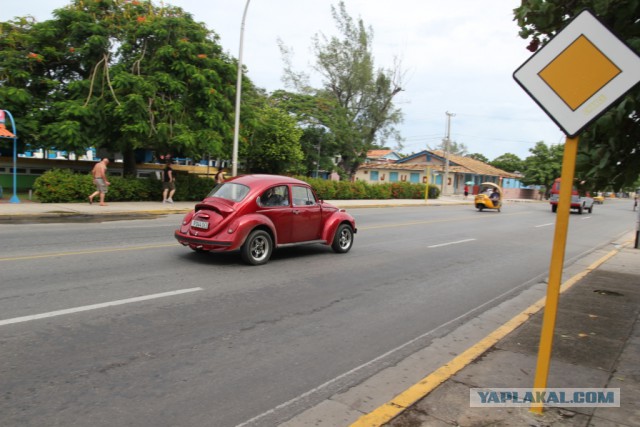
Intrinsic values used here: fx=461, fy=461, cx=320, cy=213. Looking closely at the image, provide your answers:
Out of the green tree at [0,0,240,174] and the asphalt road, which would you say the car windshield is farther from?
the green tree at [0,0,240,174]

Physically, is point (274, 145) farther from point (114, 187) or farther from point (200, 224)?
point (200, 224)

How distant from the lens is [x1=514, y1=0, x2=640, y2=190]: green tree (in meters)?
4.91

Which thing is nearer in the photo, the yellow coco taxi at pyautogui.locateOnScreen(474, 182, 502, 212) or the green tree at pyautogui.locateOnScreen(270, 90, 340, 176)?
the yellow coco taxi at pyautogui.locateOnScreen(474, 182, 502, 212)

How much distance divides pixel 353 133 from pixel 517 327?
3778 cm

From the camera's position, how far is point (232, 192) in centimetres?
869

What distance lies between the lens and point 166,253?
9086 mm

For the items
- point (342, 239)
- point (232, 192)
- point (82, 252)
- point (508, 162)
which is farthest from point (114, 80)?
point (508, 162)

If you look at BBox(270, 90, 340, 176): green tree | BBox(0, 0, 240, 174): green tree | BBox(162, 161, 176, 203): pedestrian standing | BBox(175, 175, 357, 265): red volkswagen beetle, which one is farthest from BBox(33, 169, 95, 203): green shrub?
BBox(270, 90, 340, 176): green tree

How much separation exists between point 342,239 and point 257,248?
2.45 meters

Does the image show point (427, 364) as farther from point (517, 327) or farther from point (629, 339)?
point (629, 339)

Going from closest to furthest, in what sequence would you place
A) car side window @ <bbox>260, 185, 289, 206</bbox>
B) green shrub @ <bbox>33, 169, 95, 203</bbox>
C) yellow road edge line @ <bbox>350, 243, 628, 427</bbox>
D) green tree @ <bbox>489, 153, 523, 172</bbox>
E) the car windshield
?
yellow road edge line @ <bbox>350, 243, 628, 427</bbox> → the car windshield → car side window @ <bbox>260, 185, 289, 206</bbox> → green shrub @ <bbox>33, 169, 95, 203</bbox> → green tree @ <bbox>489, 153, 523, 172</bbox>

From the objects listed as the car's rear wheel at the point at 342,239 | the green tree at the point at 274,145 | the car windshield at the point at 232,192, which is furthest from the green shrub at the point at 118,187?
the car's rear wheel at the point at 342,239

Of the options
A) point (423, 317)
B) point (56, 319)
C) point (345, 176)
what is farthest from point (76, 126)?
point (345, 176)

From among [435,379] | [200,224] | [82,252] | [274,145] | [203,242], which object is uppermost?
[274,145]
